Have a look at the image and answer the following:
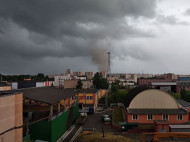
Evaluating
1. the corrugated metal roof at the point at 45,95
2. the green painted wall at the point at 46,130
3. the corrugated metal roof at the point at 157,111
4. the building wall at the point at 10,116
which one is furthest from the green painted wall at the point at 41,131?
the corrugated metal roof at the point at 157,111

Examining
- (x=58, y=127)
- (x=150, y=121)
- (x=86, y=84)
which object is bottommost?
(x=150, y=121)

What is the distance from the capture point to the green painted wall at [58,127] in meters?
22.4

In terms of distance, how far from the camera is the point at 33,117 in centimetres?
2598

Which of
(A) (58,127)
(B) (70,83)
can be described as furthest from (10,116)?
(B) (70,83)

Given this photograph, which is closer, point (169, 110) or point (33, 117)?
point (33, 117)

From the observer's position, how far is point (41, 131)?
2236 centimetres

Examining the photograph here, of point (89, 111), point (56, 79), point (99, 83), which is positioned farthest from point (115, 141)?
point (56, 79)

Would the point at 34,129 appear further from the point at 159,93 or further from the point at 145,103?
the point at 159,93

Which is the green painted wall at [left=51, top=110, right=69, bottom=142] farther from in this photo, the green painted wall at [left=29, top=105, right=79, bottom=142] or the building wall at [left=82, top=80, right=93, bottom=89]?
the building wall at [left=82, top=80, right=93, bottom=89]

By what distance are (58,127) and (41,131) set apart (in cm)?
264

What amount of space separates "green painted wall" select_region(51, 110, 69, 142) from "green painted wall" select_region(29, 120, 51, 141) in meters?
0.49

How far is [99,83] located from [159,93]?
56.5 m

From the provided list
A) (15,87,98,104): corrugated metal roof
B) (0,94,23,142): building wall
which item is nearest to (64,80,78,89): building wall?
(15,87,98,104): corrugated metal roof

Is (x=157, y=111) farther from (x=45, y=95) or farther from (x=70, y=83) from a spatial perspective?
(x=70, y=83)
